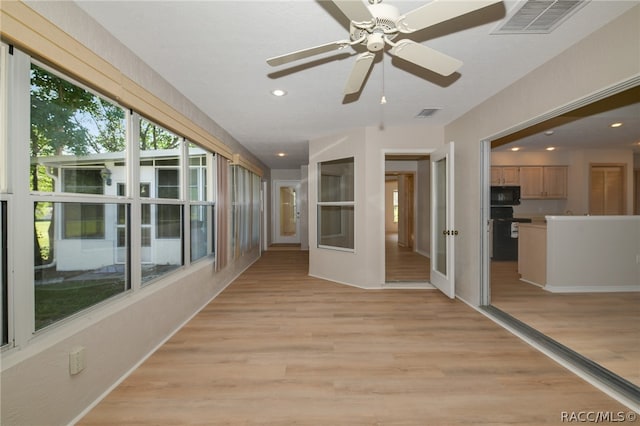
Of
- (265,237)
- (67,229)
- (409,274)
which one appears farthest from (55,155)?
(265,237)

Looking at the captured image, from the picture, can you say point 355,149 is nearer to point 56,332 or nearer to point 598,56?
point 598,56

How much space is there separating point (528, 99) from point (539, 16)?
1020mm

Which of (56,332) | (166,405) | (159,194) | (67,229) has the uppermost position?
(159,194)

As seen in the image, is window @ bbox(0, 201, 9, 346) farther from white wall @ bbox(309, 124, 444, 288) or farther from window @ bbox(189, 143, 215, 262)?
white wall @ bbox(309, 124, 444, 288)

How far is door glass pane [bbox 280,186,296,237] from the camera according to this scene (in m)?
9.93

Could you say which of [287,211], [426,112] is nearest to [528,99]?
[426,112]

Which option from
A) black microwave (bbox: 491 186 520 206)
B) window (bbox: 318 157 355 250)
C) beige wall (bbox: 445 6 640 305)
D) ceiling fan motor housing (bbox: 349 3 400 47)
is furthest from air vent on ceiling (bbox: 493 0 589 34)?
black microwave (bbox: 491 186 520 206)

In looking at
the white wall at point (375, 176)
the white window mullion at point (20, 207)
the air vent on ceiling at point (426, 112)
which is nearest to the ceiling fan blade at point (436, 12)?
the white window mullion at point (20, 207)

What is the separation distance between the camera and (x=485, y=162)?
11.7 ft

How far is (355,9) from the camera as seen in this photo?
4.59 feet

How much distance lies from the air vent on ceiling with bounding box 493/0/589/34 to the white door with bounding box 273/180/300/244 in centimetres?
801

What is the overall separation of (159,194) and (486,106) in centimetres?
361

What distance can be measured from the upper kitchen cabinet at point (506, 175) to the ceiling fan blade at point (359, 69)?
246 inches

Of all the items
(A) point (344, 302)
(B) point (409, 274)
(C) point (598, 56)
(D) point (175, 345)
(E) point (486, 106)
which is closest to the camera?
(C) point (598, 56)
